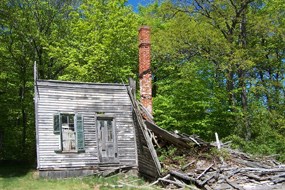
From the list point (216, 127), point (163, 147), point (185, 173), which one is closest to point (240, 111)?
point (216, 127)

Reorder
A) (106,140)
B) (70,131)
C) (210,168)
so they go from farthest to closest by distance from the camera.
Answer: (106,140)
(70,131)
(210,168)

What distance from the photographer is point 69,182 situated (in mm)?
14992

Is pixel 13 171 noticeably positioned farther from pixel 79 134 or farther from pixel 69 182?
pixel 69 182

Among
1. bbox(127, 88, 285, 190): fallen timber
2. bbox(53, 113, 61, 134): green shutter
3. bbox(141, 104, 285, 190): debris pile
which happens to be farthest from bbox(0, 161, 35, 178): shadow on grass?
bbox(141, 104, 285, 190): debris pile

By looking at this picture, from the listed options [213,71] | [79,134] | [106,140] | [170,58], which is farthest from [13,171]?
[213,71]

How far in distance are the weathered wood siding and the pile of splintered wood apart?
323 cm

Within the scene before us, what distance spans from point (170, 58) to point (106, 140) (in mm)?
9685

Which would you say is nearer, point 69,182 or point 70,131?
point 69,182

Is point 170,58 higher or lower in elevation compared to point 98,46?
lower

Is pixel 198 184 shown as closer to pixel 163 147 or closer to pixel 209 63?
pixel 163 147

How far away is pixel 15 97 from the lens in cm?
2677

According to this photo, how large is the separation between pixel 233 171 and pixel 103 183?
4.94 m

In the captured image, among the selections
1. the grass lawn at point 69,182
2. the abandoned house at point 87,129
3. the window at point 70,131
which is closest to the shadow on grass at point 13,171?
the grass lawn at point 69,182

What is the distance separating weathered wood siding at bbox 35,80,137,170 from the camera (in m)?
15.9
